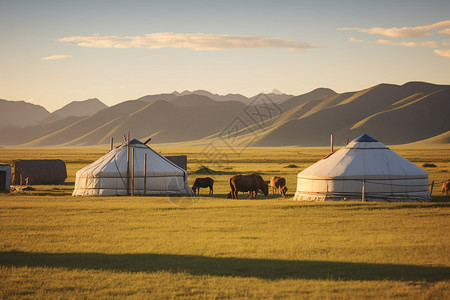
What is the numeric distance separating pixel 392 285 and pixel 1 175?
27.1m

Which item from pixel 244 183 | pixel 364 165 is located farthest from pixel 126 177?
pixel 364 165

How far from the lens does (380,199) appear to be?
25.2 m

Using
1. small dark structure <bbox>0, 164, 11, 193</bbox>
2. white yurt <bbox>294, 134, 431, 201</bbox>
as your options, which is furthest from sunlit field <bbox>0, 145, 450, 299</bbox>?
small dark structure <bbox>0, 164, 11, 193</bbox>

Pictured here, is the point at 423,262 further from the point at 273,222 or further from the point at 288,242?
the point at 273,222

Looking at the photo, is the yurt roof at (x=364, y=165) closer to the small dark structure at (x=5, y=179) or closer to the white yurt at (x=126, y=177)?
the white yurt at (x=126, y=177)

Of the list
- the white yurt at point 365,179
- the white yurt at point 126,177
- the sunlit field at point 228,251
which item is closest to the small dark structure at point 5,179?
the white yurt at point 126,177

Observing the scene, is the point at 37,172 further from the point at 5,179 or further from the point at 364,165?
the point at 364,165

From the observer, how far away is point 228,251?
1447 cm

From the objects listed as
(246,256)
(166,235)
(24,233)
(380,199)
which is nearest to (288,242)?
(246,256)

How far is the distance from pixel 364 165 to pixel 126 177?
37.7 ft

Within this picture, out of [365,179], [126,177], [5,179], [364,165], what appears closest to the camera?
[365,179]

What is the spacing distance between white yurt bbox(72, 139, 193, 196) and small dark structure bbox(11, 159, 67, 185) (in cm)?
920

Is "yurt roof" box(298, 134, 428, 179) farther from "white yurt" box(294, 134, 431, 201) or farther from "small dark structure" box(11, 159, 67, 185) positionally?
"small dark structure" box(11, 159, 67, 185)

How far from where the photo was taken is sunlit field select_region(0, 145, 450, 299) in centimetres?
1094
